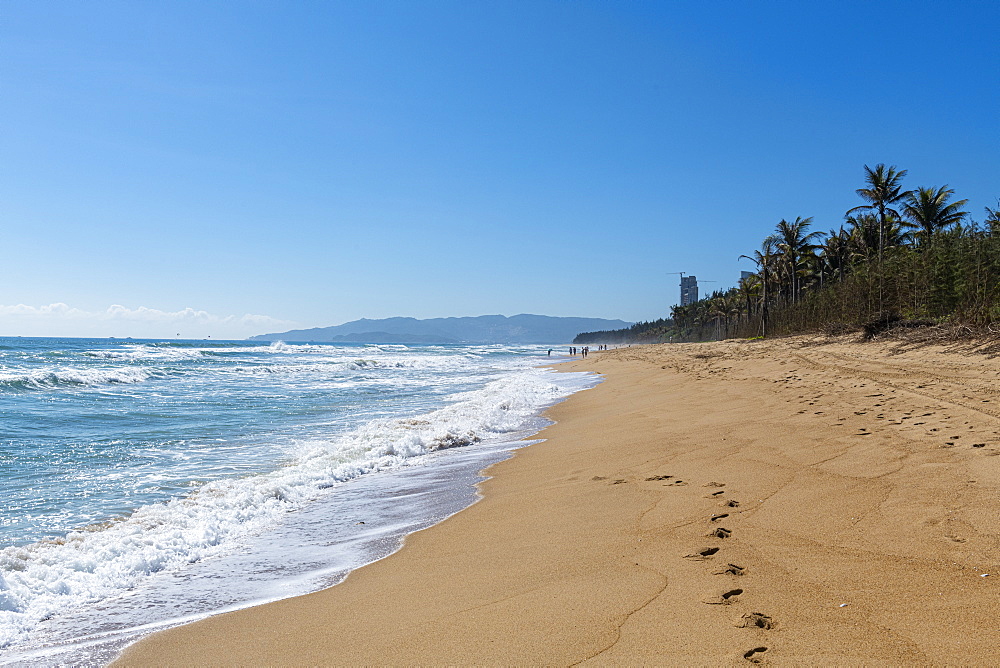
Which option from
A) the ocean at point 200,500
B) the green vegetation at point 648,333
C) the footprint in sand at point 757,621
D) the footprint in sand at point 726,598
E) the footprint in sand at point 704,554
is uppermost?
the green vegetation at point 648,333

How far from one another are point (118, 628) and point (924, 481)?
17.7 feet

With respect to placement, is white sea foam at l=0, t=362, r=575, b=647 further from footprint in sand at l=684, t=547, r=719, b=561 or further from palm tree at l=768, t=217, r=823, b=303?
palm tree at l=768, t=217, r=823, b=303

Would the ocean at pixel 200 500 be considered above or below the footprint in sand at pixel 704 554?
below

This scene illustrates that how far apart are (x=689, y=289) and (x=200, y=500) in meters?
181

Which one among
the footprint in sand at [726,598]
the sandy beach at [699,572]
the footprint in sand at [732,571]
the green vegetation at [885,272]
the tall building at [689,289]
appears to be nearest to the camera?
the sandy beach at [699,572]

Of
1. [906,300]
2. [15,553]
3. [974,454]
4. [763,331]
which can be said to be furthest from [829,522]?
[763,331]

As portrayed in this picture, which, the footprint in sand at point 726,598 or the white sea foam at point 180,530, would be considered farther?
the white sea foam at point 180,530

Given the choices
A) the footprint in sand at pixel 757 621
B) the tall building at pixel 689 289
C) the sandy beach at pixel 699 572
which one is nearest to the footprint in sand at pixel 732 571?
the sandy beach at pixel 699 572

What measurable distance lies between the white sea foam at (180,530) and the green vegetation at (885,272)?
15.2 m

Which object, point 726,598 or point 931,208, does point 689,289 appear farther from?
point 726,598

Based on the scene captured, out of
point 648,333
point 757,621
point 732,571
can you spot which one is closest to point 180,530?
point 732,571

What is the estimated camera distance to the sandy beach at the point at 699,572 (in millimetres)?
2205

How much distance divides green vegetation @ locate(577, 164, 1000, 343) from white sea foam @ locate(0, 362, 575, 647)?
15212 millimetres

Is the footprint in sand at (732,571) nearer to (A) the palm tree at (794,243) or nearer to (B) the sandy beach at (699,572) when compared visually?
(B) the sandy beach at (699,572)
